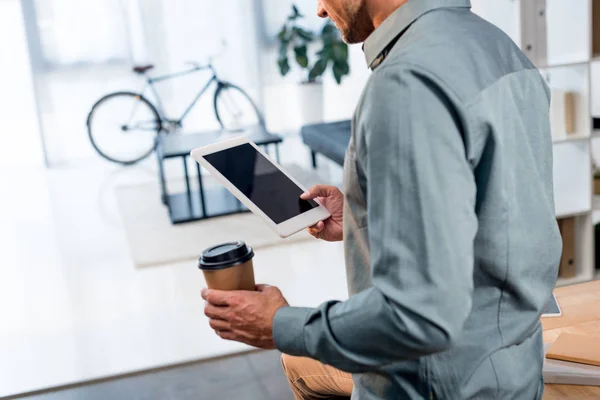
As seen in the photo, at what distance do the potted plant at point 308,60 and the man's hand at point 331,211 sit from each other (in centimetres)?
517

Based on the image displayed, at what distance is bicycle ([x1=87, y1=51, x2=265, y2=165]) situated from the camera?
21.5 feet

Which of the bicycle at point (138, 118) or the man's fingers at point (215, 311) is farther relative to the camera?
the bicycle at point (138, 118)

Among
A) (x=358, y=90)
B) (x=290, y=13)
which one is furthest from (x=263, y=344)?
(x=290, y=13)

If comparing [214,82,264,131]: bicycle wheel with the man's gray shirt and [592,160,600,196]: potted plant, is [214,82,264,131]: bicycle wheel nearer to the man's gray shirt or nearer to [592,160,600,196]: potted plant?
[592,160,600,196]: potted plant

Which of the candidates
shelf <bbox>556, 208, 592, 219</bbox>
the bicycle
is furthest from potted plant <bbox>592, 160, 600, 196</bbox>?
the bicycle

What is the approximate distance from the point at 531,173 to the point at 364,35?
0.87 feet

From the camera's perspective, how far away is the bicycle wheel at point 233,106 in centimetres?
674

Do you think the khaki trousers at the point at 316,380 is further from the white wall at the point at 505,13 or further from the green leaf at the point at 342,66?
the green leaf at the point at 342,66

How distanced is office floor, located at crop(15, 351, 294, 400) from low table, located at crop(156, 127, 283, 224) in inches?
76.7

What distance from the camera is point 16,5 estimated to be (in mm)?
6531

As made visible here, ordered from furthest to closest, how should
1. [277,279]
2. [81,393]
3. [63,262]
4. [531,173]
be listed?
[63,262], [277,279], [81,393], [531,173]

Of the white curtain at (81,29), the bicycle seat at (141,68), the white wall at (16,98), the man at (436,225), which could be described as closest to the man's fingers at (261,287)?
the man at (436,225)

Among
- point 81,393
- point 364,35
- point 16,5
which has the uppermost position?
point 16,5

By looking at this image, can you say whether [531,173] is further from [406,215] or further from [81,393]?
[81,393]
